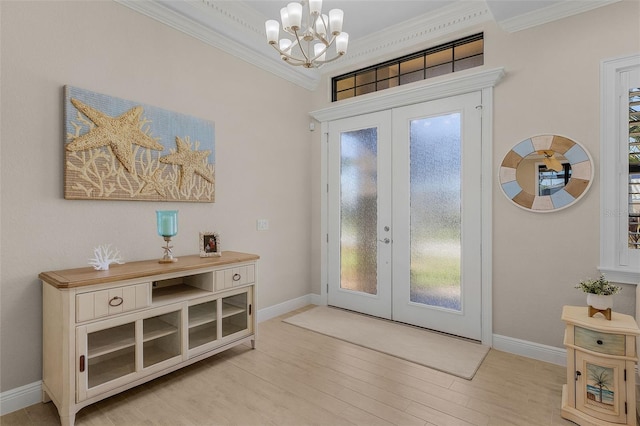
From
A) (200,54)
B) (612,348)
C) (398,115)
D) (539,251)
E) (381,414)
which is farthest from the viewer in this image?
(398,115)

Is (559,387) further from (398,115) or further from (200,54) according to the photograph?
(200,54)

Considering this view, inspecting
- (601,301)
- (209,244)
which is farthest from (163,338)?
(601,301)

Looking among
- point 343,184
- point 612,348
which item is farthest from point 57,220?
point 612,348

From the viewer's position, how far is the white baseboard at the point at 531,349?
2.68 meters

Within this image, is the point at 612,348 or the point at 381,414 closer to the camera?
the point at 612,348

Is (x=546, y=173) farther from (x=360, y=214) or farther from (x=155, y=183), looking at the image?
(x=155, y=183)

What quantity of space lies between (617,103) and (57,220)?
4187mm

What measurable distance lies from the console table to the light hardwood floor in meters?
0.15

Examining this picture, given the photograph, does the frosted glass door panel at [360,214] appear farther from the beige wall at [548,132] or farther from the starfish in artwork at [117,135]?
the starfish in artwork at [117,135]

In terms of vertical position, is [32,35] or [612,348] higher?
[32,35]

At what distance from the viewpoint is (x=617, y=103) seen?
8.18 ft

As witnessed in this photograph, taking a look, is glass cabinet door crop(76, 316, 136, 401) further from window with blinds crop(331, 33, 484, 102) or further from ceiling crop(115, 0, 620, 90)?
window with blinds crop(331, 33, 484, 102)

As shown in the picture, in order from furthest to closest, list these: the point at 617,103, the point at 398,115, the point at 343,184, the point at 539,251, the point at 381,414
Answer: the point at 343,184
the point at 398,115
the point at 539,251
the point at 617,103
the point at 381,414

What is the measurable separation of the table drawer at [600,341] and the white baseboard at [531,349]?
81 cm
